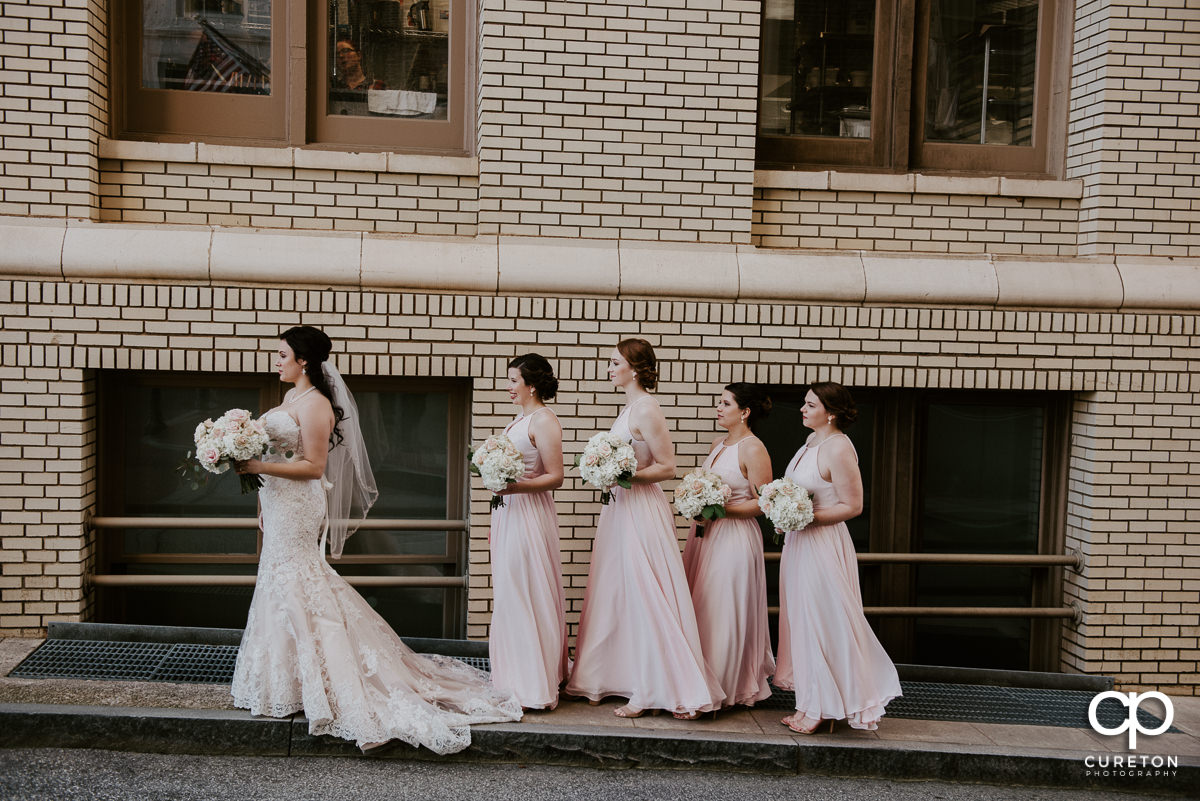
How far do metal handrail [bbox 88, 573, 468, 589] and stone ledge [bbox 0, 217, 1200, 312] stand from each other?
77.5 inches

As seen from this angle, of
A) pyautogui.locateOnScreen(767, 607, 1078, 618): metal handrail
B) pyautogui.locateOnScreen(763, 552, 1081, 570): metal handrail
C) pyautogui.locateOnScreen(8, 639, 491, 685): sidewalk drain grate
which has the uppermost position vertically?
pyautogui.locateOnScreen(763, 552, 1081, 570): metal handrail

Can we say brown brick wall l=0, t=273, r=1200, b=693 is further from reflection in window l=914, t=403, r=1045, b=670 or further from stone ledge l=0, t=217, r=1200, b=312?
reflection in window l=914, t=403, r=1045, b=670

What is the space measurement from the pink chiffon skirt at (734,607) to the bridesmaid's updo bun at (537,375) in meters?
1.30

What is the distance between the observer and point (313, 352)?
5.82 meters

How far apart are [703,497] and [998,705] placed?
2531 mm

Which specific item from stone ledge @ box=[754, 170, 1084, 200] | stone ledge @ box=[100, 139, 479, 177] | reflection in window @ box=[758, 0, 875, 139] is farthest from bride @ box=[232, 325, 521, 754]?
reflection in window @ box=[758, 0, 875, 139]

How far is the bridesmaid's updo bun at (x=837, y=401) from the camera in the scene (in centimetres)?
602

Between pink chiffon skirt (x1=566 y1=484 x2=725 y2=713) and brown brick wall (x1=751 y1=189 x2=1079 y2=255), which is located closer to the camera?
pink chiffon skirt (x1=566 y1=484 x2=725 y2=713)

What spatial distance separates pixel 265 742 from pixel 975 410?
5395 mm

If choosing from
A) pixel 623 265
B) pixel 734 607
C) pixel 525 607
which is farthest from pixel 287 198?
pixel 734 607

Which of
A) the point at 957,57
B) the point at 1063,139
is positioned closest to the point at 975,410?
the point at 1063,139

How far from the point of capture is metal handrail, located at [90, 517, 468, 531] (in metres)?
6.95

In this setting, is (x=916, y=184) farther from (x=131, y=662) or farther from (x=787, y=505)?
(x=131, y=662)

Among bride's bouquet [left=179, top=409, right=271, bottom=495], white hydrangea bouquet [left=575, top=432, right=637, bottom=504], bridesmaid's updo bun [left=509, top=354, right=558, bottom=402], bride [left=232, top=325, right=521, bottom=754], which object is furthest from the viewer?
bridesmaid's updo bun [left=509, top=354, right=558, bottom=402]
